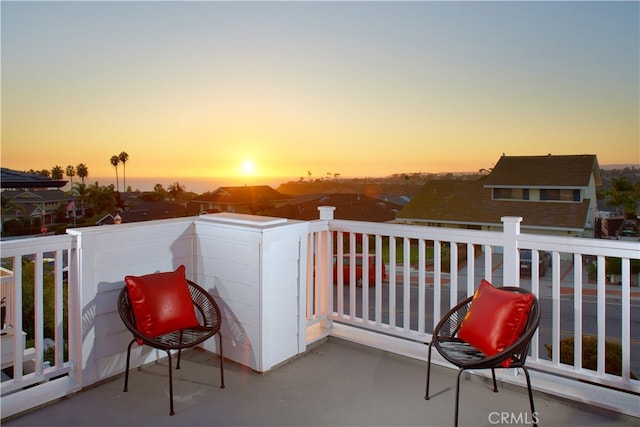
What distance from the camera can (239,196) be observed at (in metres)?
7.45

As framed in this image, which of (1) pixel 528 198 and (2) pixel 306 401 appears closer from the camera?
(2) pixel 306 401

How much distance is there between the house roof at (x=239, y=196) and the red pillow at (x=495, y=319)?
4461 mm

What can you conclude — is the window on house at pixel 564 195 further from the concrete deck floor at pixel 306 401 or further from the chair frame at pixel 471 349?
the chair frame at pixel 471 349

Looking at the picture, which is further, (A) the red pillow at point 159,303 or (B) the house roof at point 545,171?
(B) the house roof at point 545,171

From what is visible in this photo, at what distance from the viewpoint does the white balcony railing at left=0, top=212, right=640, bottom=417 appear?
7.61ft

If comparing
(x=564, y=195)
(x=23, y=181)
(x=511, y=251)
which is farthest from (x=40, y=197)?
(x=564, y=195)

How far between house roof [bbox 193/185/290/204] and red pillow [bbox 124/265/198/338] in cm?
350

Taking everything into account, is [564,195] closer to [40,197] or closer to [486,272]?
[486,272]

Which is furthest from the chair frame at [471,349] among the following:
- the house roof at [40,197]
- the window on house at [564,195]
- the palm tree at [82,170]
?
the window on house at [564,195]

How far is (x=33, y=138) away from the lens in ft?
25.2

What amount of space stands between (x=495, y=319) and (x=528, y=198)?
8724 millimetres

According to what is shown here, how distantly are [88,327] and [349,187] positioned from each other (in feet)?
30.1

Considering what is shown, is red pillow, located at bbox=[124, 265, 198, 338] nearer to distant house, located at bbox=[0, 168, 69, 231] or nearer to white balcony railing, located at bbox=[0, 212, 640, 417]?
white balcony railing, located at bbox=[0, 212, 640, 417]

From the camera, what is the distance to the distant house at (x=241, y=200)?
19.7ft
